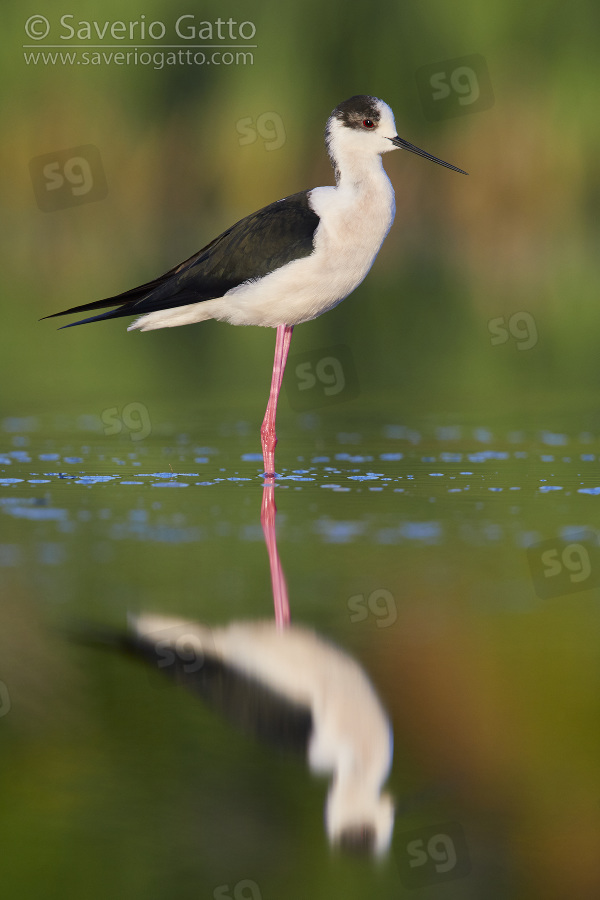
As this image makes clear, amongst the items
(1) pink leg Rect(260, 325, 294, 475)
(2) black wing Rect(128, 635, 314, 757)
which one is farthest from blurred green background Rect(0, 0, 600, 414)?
(2) black wing Rect(128, 635, 314, 757)

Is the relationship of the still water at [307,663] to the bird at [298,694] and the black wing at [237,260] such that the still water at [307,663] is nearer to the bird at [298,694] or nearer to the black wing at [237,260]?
the bird at [298,694]

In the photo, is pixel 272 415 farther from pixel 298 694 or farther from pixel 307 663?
pixel 298 694

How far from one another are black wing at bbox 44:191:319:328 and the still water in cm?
69

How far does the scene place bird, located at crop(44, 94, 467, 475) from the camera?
5910mm

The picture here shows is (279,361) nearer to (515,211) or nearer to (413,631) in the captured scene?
(413,631)

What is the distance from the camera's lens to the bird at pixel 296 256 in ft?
19.4

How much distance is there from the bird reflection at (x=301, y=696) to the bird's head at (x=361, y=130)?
10.0ft

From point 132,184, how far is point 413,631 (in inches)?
622

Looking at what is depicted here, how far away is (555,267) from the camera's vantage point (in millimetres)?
15297

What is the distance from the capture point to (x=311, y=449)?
A: 21.9 feet

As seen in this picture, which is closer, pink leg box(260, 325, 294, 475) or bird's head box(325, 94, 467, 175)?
pink leg box(260, 325, 294, 475)

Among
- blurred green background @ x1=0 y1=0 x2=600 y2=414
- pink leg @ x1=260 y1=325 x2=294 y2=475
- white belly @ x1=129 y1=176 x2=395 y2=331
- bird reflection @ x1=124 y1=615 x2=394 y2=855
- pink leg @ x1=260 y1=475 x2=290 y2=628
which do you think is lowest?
bird reflection @ x1=124 y1=615 x2=394 y2=855

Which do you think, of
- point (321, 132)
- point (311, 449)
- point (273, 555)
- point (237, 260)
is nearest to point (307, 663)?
point (273, 555)

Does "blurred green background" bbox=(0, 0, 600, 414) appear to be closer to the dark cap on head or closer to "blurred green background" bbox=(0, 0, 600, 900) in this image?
"blurred green background" bbox=(0, 0, 600, 900)
